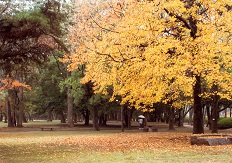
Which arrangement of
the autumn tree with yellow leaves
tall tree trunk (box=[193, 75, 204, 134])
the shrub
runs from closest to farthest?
1. the autumn tree with yellow leaves
2. tall tree trunk (box=[193, 75, 204, 134])
3. the shrub

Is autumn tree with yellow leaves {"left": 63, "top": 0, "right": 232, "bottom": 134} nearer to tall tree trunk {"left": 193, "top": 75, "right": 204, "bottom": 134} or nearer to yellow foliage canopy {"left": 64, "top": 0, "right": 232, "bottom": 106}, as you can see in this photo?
yellow foliage canopy {"left": 64, "top": 0, "right": 232, "bottom": 106}

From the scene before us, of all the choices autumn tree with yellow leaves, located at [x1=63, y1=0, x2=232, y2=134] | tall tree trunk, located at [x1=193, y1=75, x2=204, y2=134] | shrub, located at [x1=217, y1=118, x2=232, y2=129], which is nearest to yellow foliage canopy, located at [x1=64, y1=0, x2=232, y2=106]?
autumn tree with yellow leaves, located at [x1=63, y1=0, x2=232, y2=134]

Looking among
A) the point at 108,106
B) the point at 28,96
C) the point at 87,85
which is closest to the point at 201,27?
the point at 87,85

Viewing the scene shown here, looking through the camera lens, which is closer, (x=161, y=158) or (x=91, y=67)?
(x=161, y=158)

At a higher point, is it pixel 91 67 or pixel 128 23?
pixel 128 23

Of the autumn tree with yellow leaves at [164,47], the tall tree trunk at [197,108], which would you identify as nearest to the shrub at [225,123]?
the tall tree trunk at [197,108]

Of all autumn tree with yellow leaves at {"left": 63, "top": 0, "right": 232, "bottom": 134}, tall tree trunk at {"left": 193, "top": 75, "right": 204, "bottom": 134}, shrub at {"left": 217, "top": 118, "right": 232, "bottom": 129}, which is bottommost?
shrub at {"left": 217, "top": 118, "right": 232, "bottom": 129}

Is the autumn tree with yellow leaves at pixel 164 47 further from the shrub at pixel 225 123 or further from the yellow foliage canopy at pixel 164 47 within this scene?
the shrub at pixel 225 123

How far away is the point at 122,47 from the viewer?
1933cm

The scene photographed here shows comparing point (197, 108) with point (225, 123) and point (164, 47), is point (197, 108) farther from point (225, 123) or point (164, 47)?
point (225, 123)

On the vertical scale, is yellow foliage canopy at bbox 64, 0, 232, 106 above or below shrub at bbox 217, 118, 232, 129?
above

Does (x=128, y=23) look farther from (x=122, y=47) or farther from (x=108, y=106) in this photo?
(x=108, y=106)

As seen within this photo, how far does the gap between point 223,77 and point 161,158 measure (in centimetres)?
789

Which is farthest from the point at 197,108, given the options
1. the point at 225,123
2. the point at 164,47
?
Answer: the point at 225,123
